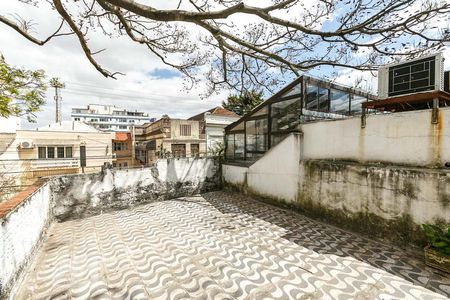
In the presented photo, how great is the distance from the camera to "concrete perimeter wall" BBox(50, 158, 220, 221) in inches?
234

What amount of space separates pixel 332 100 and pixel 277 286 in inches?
263

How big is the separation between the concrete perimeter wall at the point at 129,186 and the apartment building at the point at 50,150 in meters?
7.54

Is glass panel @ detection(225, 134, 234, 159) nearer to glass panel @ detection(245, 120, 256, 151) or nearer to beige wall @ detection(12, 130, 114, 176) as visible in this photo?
glass panel @ detection(245, 120, 256, 151)

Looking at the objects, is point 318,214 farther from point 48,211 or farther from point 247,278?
point 48,211

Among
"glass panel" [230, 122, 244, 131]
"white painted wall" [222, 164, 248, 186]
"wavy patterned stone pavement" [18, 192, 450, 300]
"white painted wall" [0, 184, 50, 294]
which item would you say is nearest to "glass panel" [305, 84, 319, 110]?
"glass panel" [230, 122, 244, 131]

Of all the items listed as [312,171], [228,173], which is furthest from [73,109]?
[312,171]

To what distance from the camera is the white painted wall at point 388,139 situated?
3854mm

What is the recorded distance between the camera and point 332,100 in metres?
7.57

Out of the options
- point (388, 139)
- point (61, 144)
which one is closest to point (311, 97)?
point (388, 139)

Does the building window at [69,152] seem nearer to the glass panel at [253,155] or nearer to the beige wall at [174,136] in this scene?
the beige wall at [174,136]

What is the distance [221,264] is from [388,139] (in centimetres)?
431

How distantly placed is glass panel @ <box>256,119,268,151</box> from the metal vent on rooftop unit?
370cm

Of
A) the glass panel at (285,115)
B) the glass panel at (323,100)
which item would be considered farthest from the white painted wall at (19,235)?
the glass panel at (323,100)

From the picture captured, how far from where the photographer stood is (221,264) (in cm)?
359
